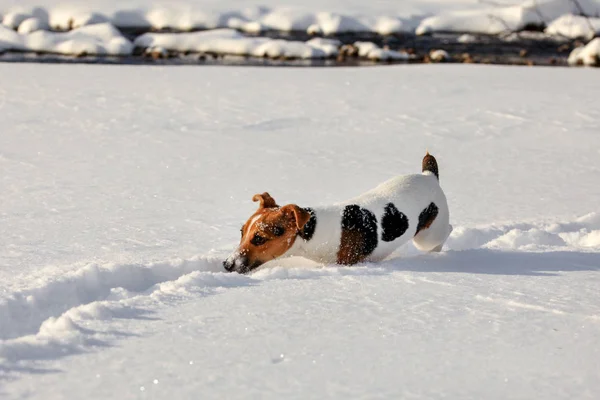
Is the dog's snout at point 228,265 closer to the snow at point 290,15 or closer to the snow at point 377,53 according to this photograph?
the snow at point 377,53

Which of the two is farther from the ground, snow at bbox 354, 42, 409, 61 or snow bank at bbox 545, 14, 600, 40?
snow bank at bbox 545, 14, 600, 40

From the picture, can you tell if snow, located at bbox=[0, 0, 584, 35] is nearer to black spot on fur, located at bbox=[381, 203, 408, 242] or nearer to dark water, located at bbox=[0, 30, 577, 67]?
dark water, located at bbox=[0, 30, 577, 67]

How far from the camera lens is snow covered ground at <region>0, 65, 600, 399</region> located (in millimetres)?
2959

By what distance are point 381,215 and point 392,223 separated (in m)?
0.07

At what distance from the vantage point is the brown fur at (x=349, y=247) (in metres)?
4.61

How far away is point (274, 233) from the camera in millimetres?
4566

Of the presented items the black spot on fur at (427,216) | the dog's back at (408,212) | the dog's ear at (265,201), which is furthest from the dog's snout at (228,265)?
the black spot on fur at (427,216)

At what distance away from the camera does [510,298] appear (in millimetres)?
3838

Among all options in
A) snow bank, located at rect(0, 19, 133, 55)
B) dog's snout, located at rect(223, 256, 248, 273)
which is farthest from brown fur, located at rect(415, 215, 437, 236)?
snow bank, located at rect(0, 19, 133, 55)

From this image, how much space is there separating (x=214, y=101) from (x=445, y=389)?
7139 millimetres

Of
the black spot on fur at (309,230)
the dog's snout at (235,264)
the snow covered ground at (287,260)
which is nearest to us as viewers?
the snow covered ground at (287,260)

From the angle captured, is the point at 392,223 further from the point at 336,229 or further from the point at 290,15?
the point at 290,15

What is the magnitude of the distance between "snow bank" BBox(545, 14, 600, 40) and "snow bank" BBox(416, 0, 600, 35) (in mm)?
255

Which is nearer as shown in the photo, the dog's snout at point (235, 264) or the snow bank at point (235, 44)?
the dog's snout at point (235, 264)
